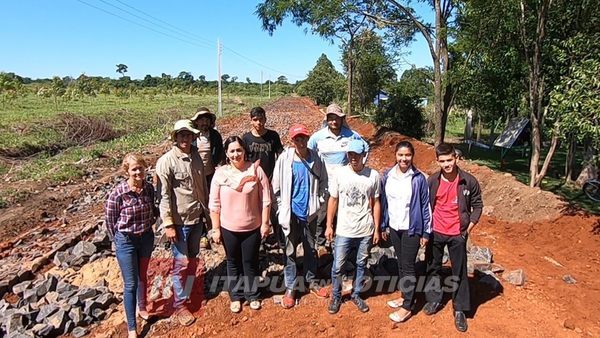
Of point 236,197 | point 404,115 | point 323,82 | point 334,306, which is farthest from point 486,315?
point 323,82

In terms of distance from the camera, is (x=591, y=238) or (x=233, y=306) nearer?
(x=233, y=306)

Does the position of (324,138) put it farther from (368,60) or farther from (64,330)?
(368,60)

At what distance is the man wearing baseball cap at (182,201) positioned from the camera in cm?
373

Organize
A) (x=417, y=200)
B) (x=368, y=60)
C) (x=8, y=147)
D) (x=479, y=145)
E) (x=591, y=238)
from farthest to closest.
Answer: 1. (x=368, y=60)
2. (x=479, y=145)
3. (x=8, y=147)
4. (x=591, y=238)
5. (x=417, y=200)

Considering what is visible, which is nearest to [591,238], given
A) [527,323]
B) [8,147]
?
[527,323]

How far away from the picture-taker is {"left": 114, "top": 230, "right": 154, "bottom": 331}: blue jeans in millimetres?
3572

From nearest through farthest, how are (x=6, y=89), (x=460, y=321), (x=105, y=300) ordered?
(x=460, y=321) < (x=105, y=300) < (x=6, y=89)

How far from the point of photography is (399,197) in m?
3.76

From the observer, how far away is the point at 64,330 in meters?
4.00

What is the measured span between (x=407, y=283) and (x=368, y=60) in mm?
22002

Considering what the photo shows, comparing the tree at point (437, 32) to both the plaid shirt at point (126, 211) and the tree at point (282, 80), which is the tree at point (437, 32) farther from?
the tree at point (282, 80)

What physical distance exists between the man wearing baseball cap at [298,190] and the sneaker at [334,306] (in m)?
0.46

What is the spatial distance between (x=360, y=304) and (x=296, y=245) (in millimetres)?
875

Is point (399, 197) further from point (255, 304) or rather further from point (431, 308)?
point (255, 304)
